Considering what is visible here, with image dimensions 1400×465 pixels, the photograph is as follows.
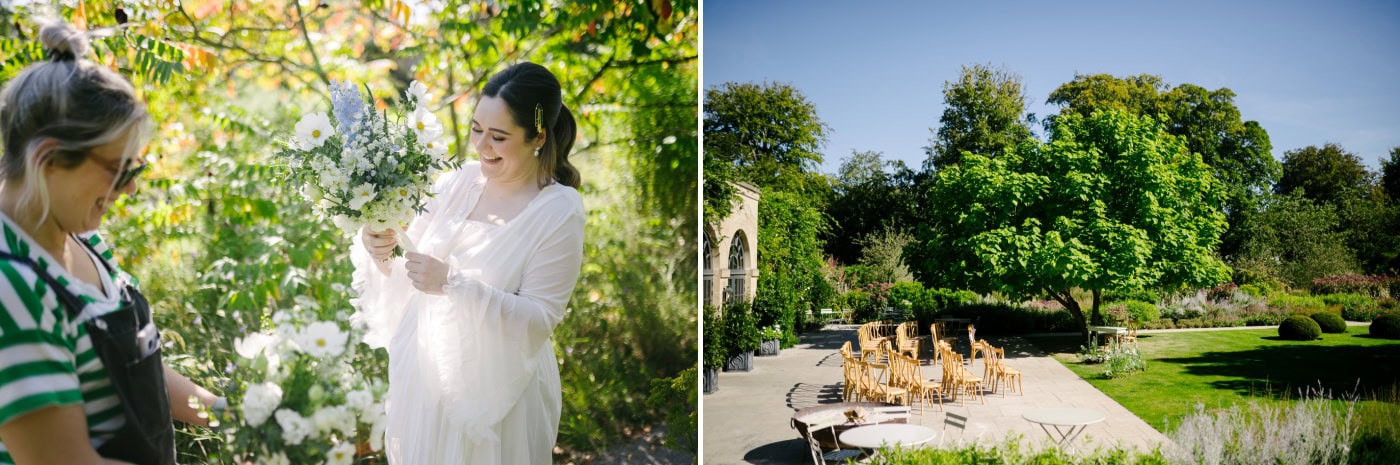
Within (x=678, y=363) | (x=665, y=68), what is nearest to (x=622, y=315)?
(x=678, y=363)

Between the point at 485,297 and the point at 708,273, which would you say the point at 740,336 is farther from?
the point at 485,297

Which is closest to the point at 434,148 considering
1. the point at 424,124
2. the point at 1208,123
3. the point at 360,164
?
the point at 424,124

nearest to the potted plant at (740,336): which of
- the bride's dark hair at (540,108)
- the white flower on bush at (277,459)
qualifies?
the bride's dark hair at (540,108)

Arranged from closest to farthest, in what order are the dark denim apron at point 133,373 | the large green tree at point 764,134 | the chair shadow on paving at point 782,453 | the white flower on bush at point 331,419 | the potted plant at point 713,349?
1. the dark denim apron at point 133,373
2. the white flower on bush at point 331,419
3. the chair shadow on paving at point 782,453
4. the large green tree at point 764,134
5. the potted plant at point 713,349

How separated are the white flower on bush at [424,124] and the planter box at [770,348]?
8.62 ft

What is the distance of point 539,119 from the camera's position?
110 inches

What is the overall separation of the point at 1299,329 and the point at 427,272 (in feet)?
10.8

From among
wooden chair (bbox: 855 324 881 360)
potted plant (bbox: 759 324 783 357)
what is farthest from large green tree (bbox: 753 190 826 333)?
wooden chair (bbox: 855 324 881 360)

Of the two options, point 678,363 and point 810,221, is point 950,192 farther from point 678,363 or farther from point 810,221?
point 678,363

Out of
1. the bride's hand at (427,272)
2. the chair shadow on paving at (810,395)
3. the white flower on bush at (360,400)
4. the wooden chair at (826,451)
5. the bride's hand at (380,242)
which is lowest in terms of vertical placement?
the wooden chair at (826,451)

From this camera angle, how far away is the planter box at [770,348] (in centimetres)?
470

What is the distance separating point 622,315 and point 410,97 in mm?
1382

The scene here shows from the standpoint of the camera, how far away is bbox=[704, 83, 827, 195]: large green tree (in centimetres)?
429

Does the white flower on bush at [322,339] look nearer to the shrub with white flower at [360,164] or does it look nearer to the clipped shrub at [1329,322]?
the shrub with white flower at [360,164]
